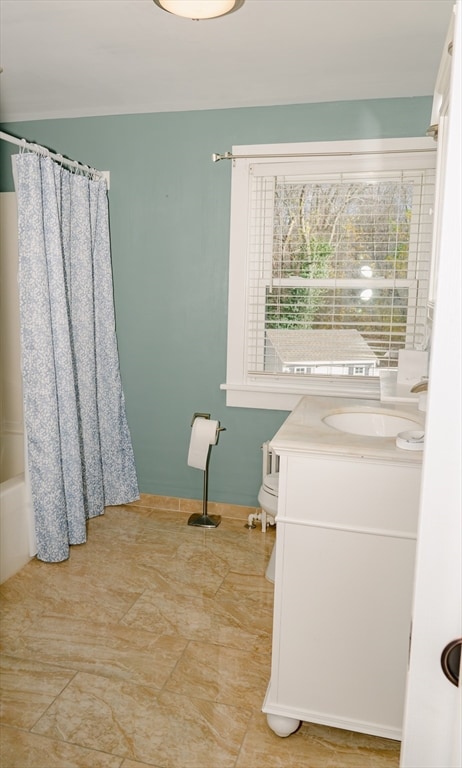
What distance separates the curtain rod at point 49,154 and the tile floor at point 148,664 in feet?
6.72

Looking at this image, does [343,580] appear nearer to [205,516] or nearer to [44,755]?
[44,755]

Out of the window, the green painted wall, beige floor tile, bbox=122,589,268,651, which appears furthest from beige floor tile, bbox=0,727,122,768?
the window

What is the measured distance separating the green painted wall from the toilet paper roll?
238 millimetres

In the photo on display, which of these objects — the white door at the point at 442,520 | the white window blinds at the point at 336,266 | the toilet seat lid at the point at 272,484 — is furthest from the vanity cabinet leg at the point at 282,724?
the white window blinds at the point at 336,266

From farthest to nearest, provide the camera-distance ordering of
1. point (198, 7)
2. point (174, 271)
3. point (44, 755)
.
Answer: point (174, 271)
point (198, 7)
point (44, 755)

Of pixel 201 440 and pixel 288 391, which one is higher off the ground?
pixel 288 391

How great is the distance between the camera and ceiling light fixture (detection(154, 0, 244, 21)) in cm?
203

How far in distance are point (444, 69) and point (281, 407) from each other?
2.10m

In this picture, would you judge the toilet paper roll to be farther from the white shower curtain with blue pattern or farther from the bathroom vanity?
the bathroom vanity

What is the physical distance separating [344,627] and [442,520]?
145 centimetres

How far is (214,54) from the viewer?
268cm

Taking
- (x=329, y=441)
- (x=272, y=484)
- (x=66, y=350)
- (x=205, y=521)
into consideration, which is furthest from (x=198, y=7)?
(x=205, y=521)

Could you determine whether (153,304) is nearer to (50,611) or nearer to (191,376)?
(191,376)

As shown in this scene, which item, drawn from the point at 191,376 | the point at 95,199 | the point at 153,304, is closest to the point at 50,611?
the point at 191,376
